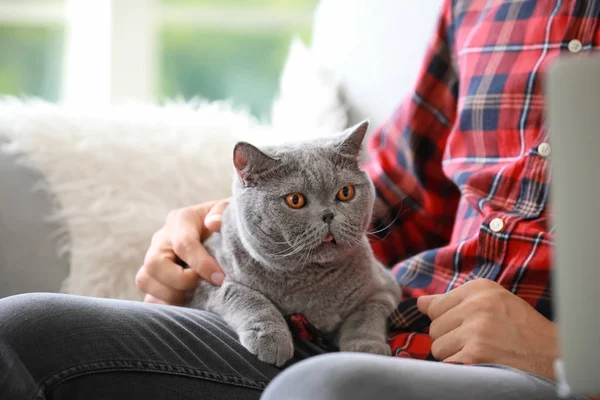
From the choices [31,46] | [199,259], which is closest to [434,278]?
[199,259]

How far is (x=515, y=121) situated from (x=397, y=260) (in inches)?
14.0

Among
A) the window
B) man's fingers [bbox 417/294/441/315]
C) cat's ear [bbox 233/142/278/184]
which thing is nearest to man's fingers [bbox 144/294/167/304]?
cat's ear [bbox 233/142/278/184]

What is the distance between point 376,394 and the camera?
1.94 ft

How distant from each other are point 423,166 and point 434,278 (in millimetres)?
231

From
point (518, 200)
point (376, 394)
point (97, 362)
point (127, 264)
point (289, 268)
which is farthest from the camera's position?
point (127, 264)

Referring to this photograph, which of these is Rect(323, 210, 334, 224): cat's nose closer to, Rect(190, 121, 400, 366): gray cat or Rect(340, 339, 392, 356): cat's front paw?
Rect(190, 121, 400, 366): gray cat

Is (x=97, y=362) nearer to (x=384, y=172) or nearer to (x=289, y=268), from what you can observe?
(x=289, y=268)

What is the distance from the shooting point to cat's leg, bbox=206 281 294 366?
2.83 ft

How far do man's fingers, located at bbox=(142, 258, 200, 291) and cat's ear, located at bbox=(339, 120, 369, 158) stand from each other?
31 centimetres

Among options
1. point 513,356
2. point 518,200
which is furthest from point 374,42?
point 513,356

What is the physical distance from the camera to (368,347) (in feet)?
2.89

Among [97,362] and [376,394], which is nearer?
[376,394]

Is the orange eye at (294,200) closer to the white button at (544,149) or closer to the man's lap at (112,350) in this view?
the man's lap at (112,350)

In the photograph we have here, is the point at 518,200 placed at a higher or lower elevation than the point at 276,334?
higher
